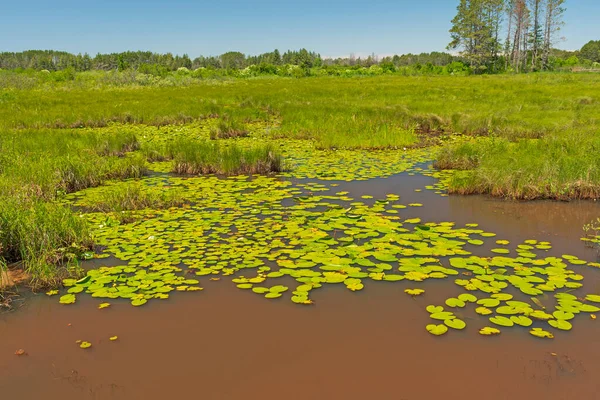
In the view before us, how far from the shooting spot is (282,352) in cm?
309

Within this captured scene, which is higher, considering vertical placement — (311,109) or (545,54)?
(545,54)

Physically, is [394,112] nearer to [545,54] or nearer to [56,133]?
[56,133]

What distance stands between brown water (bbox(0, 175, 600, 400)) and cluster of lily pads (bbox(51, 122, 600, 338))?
15 centimetres

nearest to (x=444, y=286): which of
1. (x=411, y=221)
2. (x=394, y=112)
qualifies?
(x=411, y=221)

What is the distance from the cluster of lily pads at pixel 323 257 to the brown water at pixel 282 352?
0.50ft

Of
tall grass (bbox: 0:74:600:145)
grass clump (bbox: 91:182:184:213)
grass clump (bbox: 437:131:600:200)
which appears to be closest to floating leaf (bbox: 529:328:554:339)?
grass clump (bbox: 437:131:600:200)

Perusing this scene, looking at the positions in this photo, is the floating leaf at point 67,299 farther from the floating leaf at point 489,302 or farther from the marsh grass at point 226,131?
the marsh grass at point 226,131

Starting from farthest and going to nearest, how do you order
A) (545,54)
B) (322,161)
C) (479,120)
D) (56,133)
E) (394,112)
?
(545,54)
(394,112)
(479,120)
(56,133)
(322,161)

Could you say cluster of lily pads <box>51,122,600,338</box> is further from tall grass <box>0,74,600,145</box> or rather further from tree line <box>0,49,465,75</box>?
tree line <box>0,49,465,75</box>

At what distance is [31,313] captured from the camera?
12.1ft

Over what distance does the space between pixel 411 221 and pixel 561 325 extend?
104 inches

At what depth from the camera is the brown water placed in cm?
272

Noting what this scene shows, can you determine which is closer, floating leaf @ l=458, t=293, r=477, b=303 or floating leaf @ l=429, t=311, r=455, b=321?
floating leaf @ l=429, t=311, r=455, b=321

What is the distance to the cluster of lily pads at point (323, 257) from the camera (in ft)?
12.1
